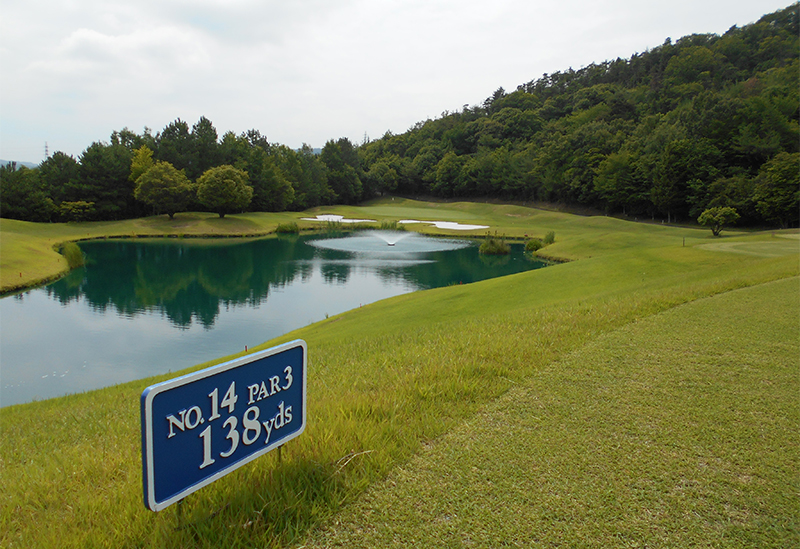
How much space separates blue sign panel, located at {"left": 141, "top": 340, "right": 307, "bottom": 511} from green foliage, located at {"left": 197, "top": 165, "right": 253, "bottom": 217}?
60.4m

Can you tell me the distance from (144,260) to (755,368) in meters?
41.3

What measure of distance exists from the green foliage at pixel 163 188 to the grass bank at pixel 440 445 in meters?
54.7

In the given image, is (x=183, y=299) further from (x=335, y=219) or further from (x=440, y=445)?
(x=335, y=219)

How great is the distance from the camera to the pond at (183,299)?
15.5 metres

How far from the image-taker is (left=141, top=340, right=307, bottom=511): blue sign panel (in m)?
2.46

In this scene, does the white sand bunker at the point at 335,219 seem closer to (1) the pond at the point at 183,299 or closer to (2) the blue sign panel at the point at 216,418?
(1) the pond at the point at 183,299

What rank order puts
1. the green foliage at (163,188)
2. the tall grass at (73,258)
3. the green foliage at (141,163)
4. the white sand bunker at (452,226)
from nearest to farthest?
the tall grass at (73,258)
the green foliage at (163,188)
the white sand bunker at (452,226)
the green foliage at (141,163)

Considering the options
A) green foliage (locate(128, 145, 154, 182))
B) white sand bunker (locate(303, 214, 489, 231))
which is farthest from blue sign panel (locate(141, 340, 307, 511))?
green foliage (locate(128, 145, 154, 182))

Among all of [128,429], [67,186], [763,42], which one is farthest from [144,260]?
[763,42]

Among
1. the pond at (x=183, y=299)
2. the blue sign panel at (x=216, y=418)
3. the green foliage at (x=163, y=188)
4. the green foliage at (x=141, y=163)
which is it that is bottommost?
the pond at (x=183, y=299)

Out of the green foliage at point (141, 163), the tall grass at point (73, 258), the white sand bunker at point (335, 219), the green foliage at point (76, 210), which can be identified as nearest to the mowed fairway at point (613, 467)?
the tall grass at point (73, 258)

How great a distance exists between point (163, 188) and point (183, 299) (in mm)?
38057

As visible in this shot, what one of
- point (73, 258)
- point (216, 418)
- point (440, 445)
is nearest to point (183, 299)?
point (73, 258)

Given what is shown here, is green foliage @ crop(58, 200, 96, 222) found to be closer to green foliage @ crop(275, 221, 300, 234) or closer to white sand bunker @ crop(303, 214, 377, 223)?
green foliage @ crop(275, 221, 300, 234)
